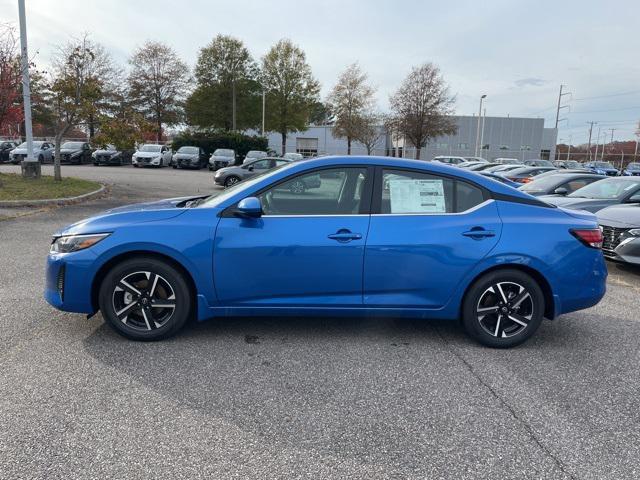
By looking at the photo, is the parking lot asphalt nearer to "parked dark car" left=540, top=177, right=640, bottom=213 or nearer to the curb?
"parked dark car" left=540, top=177, right=640, bottom=213

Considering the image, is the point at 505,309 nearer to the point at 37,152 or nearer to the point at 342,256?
the point at 342,256

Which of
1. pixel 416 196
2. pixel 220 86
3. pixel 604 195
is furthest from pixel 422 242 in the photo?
pixel 220 86

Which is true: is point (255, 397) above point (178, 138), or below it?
below

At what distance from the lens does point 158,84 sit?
45969 millimetres

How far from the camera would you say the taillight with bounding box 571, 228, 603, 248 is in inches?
158

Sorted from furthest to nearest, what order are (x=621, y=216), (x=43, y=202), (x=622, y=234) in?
(x=43, y=202) < (x=621, y=216) < (x=622, y=234)

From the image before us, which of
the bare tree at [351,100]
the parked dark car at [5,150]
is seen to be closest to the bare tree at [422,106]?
the bare tree at [351,100]

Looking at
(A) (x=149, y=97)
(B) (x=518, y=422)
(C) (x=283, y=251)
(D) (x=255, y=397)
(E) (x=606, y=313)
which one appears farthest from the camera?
(A) (x=149, y=97)

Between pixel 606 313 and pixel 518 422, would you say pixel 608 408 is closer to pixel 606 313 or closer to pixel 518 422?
pixel 518 422

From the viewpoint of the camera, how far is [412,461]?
8.44 feet

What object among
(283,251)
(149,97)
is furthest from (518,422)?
(149,97)

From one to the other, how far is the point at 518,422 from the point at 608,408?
27.8 inches

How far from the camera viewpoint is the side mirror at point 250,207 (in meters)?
3.78

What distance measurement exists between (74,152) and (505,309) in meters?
32.3
